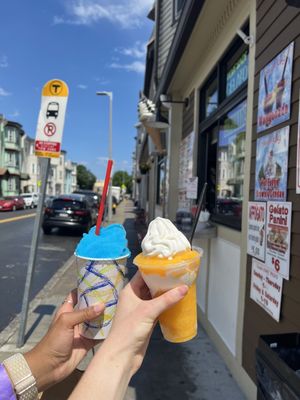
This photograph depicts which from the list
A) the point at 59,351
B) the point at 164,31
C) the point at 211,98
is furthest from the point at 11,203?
the point at 59,351

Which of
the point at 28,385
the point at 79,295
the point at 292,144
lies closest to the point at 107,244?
the point at 79,295

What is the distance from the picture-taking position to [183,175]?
6328 mm

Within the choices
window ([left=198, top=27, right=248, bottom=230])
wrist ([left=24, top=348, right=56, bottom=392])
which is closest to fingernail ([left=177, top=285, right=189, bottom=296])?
wrist ([left=24, top=348, right=56, bottom=392])

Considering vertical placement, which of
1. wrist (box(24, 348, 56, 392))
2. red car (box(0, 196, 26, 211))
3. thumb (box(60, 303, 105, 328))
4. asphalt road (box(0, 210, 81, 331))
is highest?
thumb (box(60, 303, 105, 328))

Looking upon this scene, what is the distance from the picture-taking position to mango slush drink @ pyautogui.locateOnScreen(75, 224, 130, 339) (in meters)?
1.51

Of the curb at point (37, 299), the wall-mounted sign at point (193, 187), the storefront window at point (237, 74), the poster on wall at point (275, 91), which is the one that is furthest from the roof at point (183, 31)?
the curb at point (37, 299)

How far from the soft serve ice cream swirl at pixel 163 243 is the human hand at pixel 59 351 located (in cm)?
33

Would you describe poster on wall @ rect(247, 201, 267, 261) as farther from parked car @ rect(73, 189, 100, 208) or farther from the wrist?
parked car @ rect(73, 189, 100, 208)

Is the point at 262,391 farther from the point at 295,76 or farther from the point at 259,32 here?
the point at 259,32

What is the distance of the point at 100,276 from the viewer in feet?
4.94

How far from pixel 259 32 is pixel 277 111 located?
0.82 metres

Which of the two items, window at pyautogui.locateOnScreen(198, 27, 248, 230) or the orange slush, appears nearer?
the orange slush

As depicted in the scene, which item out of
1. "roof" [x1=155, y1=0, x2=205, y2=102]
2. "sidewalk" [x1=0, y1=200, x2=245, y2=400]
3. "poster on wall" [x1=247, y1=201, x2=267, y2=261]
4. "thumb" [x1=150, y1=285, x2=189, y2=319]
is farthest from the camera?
"roof" [x1=155, y1=0, x2=205, y2=102]

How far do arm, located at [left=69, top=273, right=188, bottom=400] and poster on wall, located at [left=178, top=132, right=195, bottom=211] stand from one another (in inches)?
172
